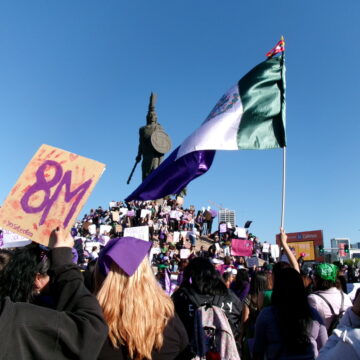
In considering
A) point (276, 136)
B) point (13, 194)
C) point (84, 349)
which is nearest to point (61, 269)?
point (84, 349)

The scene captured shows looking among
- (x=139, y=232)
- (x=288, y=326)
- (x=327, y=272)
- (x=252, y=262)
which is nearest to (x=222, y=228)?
(x=252, y=262)

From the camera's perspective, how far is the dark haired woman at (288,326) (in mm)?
2811

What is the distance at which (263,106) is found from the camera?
6449 mm

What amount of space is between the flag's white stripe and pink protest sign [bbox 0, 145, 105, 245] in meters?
3.47

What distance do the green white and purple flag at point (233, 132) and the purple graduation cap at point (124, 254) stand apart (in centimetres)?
394

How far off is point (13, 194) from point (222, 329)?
1.86 m

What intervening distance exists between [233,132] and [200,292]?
3.50 meters

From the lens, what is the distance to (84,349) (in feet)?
4.76

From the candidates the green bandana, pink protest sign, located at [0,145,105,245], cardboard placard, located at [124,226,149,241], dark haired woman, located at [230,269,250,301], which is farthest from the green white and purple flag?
pink protest sign, located at [0,145,105,245]

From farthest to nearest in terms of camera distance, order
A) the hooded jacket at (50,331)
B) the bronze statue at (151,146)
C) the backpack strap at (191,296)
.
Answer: the bronze statue at (151,146), the backpack strap at (191,296), the hooded jacket at (50,331)

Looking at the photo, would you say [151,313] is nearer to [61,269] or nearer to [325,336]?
[61,269]

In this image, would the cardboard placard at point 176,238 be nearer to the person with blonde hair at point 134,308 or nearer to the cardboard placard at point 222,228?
the cardboard placard at point 222,228

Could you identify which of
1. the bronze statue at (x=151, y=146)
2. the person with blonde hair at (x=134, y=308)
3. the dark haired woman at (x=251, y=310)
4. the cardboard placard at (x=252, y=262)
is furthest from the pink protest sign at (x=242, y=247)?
the bronze statue at (x=151, y=146)

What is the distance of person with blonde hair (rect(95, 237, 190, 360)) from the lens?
6.40 feet
